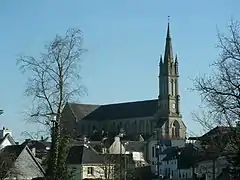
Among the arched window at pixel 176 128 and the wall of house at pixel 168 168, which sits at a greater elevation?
the arched window at pixel 176 128

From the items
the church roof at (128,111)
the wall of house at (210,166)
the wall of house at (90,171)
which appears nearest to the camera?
the wall of house at (210,166)

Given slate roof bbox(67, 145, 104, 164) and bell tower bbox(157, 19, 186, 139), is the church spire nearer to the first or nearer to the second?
bell tower bbox(157, 19, 186, 139)

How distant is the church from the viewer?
183500 mm

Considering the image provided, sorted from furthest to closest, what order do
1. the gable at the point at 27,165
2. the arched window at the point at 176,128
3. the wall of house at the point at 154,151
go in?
the arched window at the point at 176,128
the wall of house at the point at 154,151
the gable at the point at 27,165

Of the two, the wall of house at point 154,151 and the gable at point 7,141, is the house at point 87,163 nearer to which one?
the gable at point 7,141

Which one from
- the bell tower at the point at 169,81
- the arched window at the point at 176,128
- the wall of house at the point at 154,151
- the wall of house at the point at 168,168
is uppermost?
the bell tower at the point at 169,81

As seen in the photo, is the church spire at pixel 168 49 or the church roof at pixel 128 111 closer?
the church roof at pixel 128 111

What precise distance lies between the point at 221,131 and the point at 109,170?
3945cm

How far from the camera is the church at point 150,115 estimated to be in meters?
184

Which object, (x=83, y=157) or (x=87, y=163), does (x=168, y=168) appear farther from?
(x=83, y=157)

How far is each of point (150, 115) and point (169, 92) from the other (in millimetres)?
9731

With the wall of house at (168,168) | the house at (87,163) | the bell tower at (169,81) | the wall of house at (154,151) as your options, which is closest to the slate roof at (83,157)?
the house at (87,163)

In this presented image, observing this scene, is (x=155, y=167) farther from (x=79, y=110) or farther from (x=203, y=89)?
(x=203, y=89)

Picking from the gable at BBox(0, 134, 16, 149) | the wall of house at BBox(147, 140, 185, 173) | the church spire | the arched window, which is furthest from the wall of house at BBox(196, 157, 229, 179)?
the church spire
